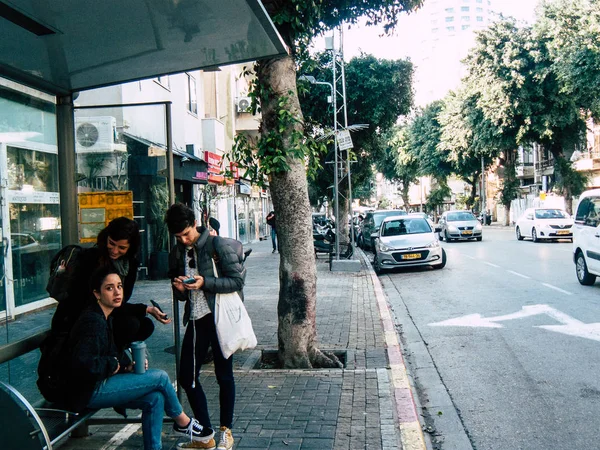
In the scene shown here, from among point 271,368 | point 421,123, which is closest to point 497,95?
point 421,123

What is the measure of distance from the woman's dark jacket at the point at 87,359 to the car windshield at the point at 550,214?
27.2 m

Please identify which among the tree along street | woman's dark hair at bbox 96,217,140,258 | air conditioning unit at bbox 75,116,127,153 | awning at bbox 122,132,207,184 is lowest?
the tree along street

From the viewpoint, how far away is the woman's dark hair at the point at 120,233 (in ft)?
14.0

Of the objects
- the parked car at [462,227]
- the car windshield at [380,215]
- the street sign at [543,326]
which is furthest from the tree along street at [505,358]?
the parked car at [462,227]

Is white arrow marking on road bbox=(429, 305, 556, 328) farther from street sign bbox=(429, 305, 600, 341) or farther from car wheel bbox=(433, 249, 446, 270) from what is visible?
car wheel bbox=(433, 249, 446, 270)

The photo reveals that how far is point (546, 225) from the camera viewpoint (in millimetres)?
27250

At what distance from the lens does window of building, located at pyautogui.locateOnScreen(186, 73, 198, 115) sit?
2116 cm

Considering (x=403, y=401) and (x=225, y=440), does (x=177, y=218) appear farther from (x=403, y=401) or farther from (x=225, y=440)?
(x=403, y=401)

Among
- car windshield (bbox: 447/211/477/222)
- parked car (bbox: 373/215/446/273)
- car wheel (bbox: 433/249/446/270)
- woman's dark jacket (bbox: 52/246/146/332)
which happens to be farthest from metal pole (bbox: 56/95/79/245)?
car windshield (bbox: 447/211/477/222)

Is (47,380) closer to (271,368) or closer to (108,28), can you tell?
(108,28)

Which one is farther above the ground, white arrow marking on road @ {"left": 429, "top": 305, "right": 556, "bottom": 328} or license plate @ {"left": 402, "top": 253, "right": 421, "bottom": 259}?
license plate @ {"left": 402, "top": 253, "right": 421, "bottom": 259}

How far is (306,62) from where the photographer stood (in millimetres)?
7371

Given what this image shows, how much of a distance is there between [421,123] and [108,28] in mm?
54433

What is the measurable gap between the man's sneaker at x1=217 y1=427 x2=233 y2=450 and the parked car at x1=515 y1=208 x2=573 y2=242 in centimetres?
2540
